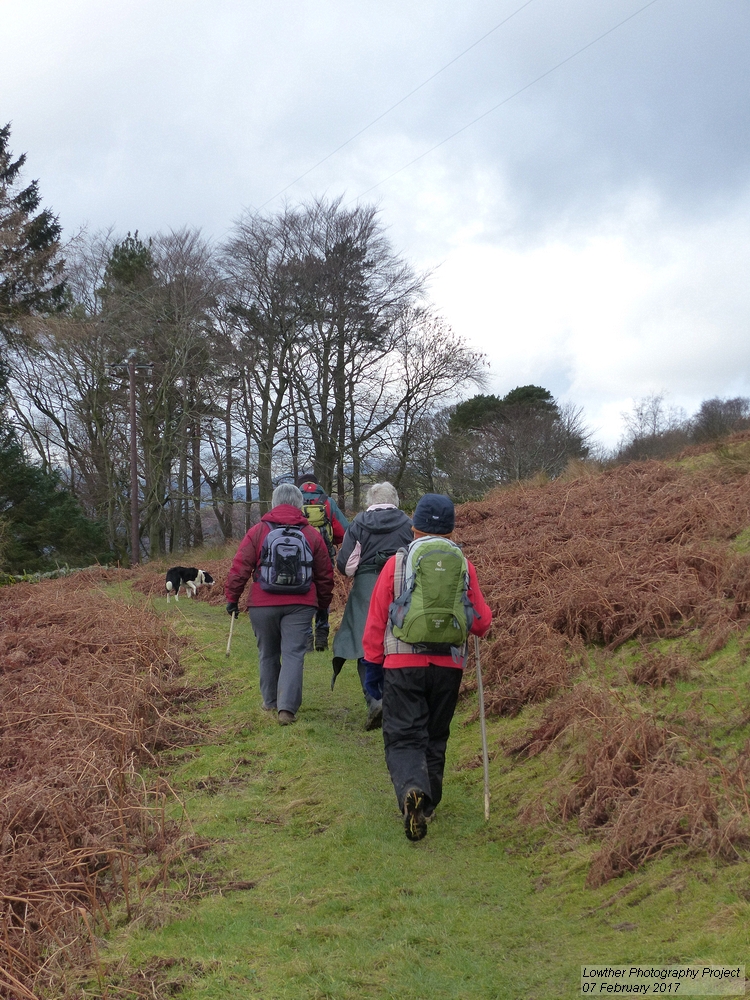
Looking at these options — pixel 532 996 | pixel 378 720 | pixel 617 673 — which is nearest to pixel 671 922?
pixel 532 996

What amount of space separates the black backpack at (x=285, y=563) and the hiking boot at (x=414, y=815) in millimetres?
2475

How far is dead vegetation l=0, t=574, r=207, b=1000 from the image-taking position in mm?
4445

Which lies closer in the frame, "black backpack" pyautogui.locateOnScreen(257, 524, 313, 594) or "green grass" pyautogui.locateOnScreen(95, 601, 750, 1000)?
"green grass" pyautogui.locateOnScreen(95, 601, 750, 1000)

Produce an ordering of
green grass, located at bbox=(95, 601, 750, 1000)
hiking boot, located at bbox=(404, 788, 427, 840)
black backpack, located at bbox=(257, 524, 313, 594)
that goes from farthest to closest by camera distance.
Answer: black backpack, located at bbox=(257, 524, 313, 594) < hiking boot, located at bbox=(404, 788, 427, 840) < green grass, located at bbox=(95, 601, 750, 1000)

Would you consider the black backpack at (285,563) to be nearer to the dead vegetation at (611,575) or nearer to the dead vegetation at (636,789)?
the dead vegetation at (611,575)

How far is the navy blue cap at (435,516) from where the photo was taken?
5590 millimetres

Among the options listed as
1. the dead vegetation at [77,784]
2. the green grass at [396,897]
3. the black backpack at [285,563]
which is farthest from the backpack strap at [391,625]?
the black backpack at [285,563]

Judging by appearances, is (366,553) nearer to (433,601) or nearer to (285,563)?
(285,563)

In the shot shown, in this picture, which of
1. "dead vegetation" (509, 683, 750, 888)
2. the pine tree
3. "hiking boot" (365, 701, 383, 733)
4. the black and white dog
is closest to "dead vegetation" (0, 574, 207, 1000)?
"hiking boot" (365, 701, 383, 733)

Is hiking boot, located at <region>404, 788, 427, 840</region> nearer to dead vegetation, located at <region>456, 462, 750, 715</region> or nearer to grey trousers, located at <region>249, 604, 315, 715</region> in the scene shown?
dead vegetation, located at <region>456, 462, 750, 715</region>

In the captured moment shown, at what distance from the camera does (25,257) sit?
A: 3278cm

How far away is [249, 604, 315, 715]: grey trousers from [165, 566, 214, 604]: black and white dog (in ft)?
34.1

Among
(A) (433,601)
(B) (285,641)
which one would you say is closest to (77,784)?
(B) (285,641)

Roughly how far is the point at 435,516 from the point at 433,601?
0.58m
